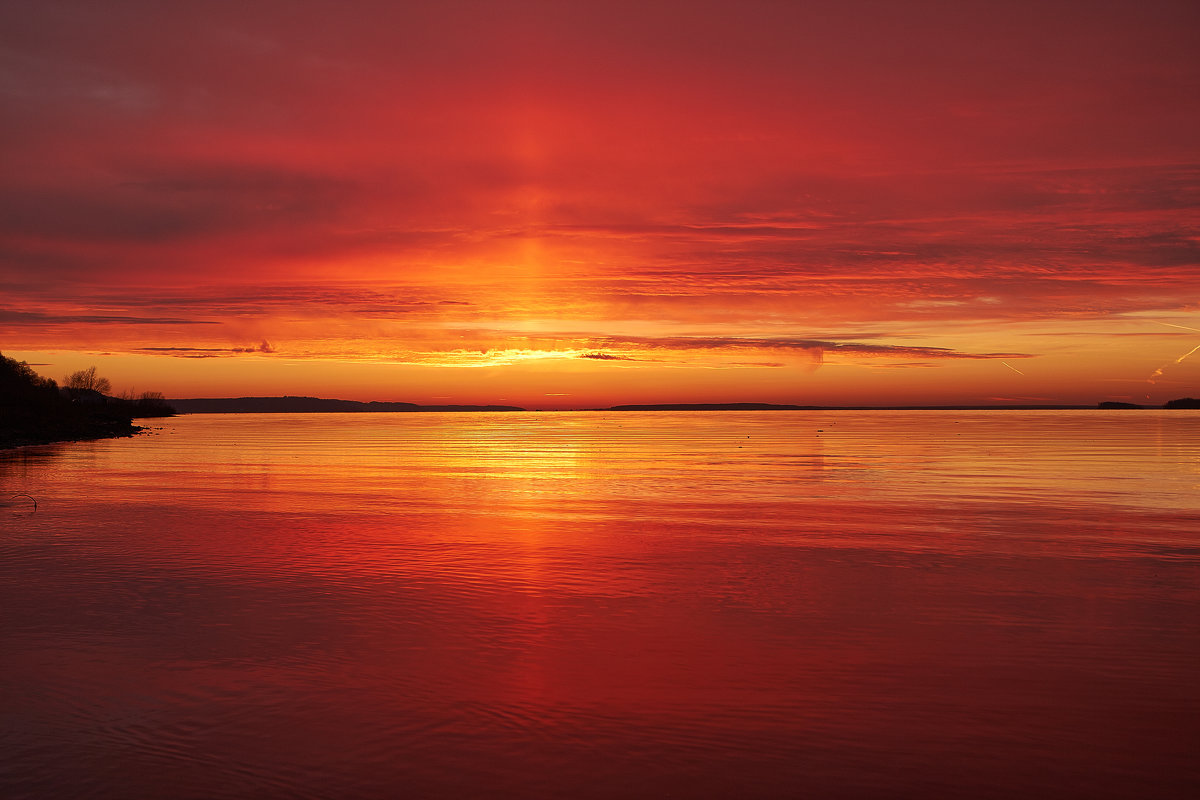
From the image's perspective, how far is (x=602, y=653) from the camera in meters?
14.7

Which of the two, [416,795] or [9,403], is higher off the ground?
[9,403]

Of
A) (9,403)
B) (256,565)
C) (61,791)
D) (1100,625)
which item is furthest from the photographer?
(9,403)

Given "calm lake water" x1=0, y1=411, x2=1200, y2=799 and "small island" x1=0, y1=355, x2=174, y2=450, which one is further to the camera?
"small island" x1=0, y1=355, x2=174, y2=450

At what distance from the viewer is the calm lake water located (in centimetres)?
1005

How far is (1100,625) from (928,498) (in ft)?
69.1

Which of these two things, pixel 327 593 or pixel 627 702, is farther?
pixel 327 593

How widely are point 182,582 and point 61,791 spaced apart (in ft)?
38.1

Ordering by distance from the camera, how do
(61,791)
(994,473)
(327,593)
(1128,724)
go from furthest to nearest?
(994,473)
(327,593)
(1128,724)
(61,791)

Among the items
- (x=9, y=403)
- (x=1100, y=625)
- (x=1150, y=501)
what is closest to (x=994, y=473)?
(x=1150, y=501)

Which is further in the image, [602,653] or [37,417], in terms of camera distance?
[37,417]

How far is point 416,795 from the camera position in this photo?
945 centimetres

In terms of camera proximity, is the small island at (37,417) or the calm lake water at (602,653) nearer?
the calm lake water at (602,653)

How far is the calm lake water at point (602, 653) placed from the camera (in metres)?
10.1

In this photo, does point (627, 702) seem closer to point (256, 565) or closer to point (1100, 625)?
point (1100, 625)
